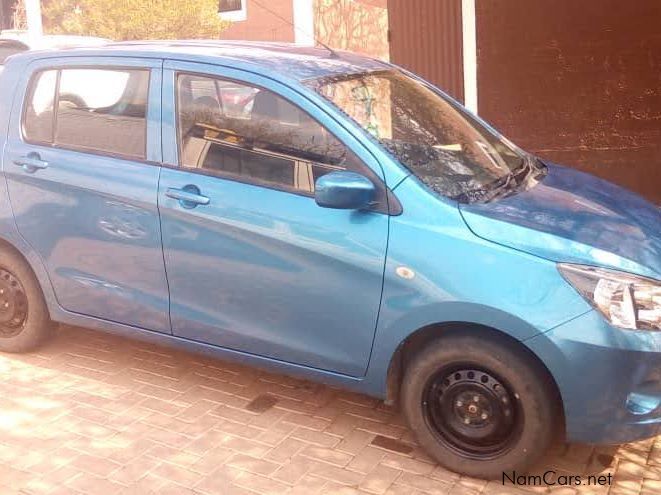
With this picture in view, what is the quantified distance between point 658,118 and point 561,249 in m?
5.53

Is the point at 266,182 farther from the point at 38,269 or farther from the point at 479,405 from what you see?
the point at 38,269

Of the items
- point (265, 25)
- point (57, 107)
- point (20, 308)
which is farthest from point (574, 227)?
point (265, 25)

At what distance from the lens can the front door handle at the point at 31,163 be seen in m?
4.63

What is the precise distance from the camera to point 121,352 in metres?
5.15

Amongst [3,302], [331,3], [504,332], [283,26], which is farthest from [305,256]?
[331,3]

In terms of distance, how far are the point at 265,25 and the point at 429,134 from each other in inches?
740

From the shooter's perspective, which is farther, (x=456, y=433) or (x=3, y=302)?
(x=3, y=302)

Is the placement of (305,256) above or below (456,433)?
above

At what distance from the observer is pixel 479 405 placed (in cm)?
358

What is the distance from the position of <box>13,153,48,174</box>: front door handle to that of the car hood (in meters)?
2.45

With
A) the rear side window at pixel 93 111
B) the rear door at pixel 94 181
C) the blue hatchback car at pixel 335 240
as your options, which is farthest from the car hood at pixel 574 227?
the rear side window at pixel 93 111

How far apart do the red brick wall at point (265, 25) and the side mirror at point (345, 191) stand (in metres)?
18.3

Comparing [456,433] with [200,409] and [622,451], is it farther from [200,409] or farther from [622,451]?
[200,409]

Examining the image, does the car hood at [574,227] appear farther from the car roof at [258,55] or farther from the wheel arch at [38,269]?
the wheel arch at [38,269]
